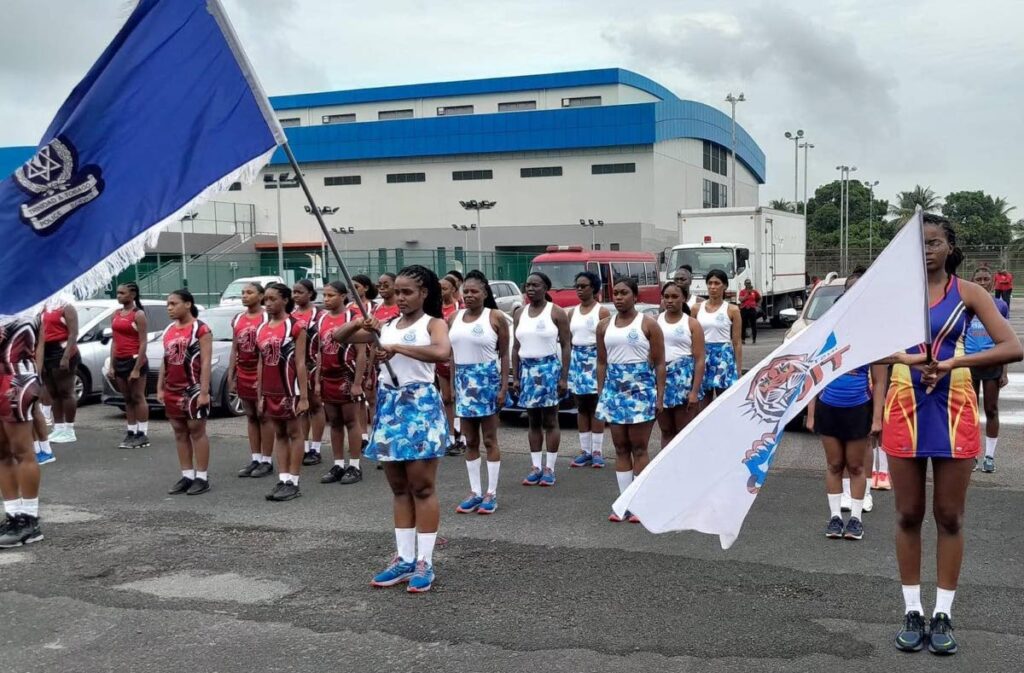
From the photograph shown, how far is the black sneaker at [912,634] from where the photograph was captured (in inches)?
184

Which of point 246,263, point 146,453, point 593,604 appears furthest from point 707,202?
point 593,604

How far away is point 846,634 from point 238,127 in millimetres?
4186

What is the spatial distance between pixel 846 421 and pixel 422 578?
3242mm

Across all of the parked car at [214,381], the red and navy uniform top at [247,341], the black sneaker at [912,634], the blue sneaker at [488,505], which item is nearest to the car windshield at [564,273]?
the parked car at [214,381]

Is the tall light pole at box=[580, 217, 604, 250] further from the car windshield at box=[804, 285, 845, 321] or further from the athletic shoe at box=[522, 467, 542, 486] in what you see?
the athletic shoe at box=[522, 467, 542, 486]

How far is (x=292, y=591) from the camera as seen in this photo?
19.1 ft

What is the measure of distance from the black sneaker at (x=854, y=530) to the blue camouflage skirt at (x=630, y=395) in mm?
1664

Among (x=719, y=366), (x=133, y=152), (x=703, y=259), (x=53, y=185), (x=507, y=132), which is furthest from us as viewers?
(x=507, y=132)

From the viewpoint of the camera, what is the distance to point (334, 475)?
9.16 meters

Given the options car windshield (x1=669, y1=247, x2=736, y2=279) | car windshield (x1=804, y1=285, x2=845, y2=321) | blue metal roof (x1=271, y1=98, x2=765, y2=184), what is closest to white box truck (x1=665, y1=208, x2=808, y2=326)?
car windshield (x1=669, y1=247, x2=736, y2=279)

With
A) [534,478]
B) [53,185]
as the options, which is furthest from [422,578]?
[534,478]

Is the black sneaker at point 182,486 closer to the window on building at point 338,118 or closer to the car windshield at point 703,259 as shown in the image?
the car windshield at point 703,259

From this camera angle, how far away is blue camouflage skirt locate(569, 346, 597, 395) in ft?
31.0

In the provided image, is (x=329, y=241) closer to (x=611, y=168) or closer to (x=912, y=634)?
(x=912, y=634)
